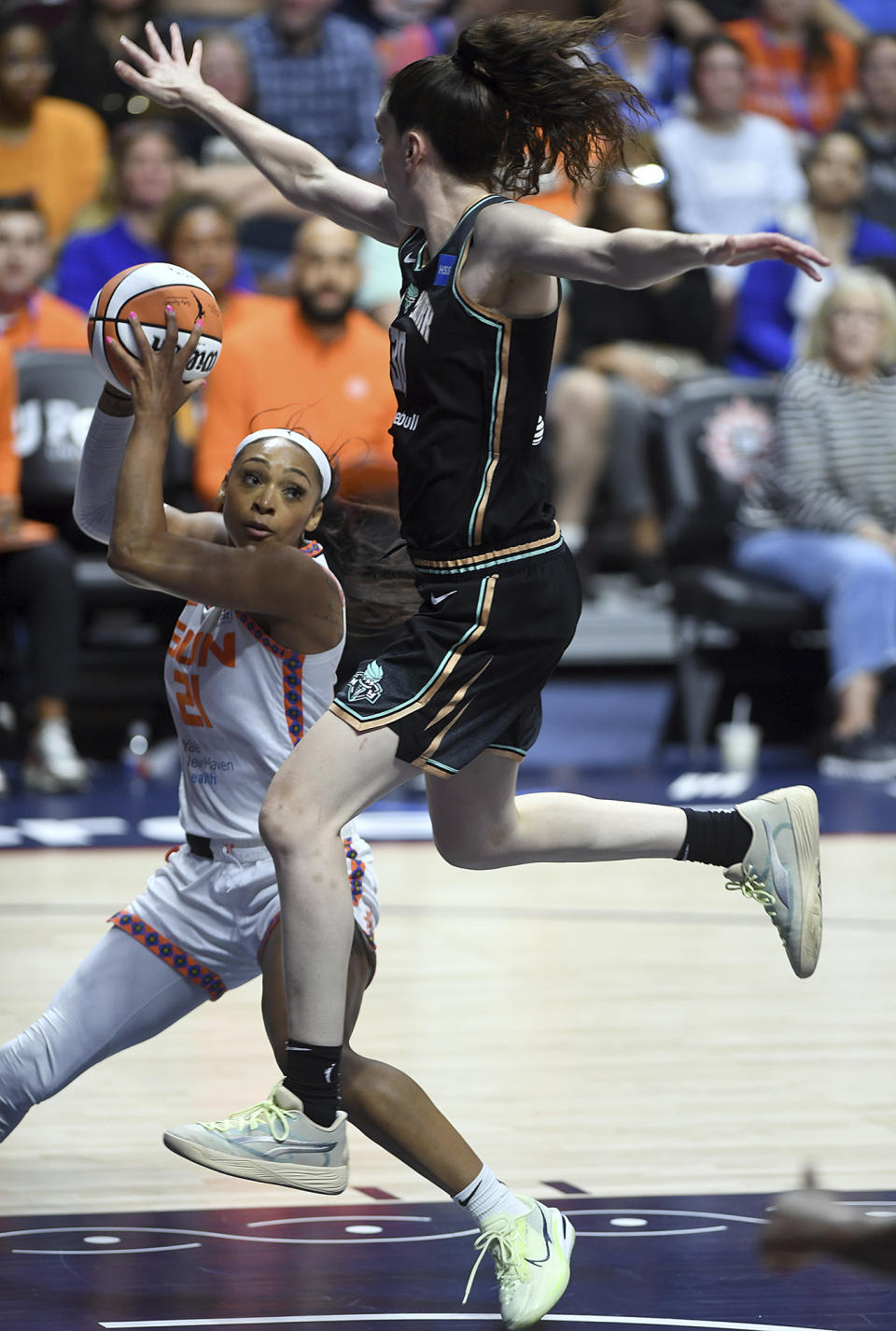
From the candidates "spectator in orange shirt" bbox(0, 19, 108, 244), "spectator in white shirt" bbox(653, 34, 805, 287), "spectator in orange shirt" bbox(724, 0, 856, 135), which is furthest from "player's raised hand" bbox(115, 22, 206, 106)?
"spectator in orange shirt" bbox(724, 0, 856, 135)

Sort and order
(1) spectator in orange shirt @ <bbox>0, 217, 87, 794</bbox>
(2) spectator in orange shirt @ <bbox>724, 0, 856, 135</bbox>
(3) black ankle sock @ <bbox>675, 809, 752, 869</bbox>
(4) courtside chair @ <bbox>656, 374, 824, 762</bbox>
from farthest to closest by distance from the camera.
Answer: (2) spectator in orange shirt @ <bbox>724, 0, 856, 135</bbox> → (4) courtside chair @ <bbox>656, 374, 824, 762</bbox> → (1) spectator in orange shirt @ <bbox>0, 217, 87, 794</bbox> → (3) black ankle sock @ <bbox>675, 809, 752, 869</bbox>

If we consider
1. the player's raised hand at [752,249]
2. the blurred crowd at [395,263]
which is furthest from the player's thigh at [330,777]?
the blurred crowd at [395,263]

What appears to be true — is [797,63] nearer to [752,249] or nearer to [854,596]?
[854,596]

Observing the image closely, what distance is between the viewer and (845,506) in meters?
8.84

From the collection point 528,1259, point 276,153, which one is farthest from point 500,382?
point 528,1259

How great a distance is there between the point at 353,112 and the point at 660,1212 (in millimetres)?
8035

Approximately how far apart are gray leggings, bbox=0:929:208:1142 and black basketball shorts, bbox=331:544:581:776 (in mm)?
591

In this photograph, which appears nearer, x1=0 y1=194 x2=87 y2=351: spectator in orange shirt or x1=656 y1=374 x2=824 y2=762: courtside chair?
x1=0 y1=194 x2=87 y2=351: spectator in orange shirt

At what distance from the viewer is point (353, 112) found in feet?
34.9

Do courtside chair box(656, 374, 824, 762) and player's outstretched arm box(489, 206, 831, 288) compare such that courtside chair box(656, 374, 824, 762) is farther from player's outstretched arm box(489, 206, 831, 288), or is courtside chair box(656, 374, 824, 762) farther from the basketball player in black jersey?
player's outstretched arm box(489, 206, 831, 288)

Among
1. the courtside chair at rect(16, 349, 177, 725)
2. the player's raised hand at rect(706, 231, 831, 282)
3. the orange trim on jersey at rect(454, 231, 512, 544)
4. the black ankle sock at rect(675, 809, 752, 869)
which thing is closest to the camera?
the player's raised hand at rect(706, 231, 831, 282)

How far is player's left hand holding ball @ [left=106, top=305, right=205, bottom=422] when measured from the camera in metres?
3.26

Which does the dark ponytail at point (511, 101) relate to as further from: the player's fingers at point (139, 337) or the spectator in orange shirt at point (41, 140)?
the spectator in orange shirt at point (41, 140)

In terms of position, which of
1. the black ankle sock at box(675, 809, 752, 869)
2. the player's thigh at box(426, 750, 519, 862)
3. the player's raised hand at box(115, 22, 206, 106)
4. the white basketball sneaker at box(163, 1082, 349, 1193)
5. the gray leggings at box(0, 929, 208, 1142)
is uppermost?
the player's raised hand at box(115, 22, 206, 106)
